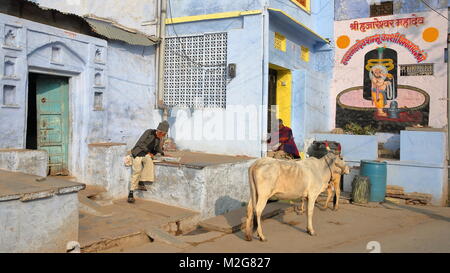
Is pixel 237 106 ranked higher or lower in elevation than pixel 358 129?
higher

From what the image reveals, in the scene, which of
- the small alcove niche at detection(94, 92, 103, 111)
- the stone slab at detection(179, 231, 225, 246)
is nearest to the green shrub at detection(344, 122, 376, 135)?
the stone slab at detection(179, 231, 225, 246)

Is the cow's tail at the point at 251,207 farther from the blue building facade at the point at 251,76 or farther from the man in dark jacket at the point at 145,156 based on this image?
the blue building facade at the point at 251,76

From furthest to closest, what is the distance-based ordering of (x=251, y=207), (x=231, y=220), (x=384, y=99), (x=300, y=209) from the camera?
(x=384, y=99) → (x=300, y=209) → (x=231, y=220) → (x=251, y=207)

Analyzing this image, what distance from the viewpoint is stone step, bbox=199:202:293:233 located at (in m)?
6.70

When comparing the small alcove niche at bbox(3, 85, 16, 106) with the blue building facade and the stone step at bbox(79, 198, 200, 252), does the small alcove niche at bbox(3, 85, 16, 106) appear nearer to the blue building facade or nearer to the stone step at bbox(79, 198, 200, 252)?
the stone step at bbox(79, 198, 200, 252)

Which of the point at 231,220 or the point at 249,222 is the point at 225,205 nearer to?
the point at 231,220

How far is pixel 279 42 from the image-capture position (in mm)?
10906

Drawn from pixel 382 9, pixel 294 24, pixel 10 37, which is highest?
pixel 382 9

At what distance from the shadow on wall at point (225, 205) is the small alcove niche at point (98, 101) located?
317 centimetres

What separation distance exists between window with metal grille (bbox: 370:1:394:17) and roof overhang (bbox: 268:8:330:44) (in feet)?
5.39

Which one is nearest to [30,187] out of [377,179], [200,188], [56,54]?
[200,188]

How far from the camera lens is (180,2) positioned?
10398 millimetres

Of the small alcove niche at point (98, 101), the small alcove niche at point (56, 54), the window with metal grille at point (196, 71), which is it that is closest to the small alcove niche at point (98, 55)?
the small alcove niche at point (98, 101)

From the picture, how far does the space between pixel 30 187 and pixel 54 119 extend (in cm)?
341
